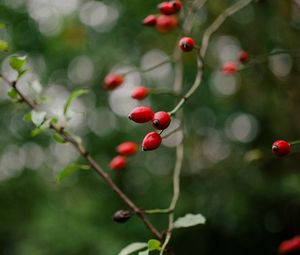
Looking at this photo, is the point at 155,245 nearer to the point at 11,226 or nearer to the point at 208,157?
the point at 208,157

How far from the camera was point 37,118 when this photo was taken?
3.52 ft

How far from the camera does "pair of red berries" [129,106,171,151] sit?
852mm

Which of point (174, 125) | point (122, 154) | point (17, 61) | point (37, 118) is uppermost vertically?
point (17, 61)

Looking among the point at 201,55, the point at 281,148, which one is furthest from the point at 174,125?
the point at 281,148

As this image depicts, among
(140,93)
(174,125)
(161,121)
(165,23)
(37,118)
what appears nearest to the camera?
(161,121)

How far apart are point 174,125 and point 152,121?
259cm

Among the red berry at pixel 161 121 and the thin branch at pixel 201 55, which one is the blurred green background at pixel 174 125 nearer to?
the thin branch at pixel 201 55

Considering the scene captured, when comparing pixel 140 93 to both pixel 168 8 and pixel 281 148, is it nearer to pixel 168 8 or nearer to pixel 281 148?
pixel 168 8

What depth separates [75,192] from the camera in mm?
5379

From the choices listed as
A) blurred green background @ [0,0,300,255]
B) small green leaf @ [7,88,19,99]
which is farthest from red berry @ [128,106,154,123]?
blurred green background @ [0,0,300,255]

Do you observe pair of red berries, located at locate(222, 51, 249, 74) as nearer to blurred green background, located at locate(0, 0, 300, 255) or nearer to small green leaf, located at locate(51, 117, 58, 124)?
small green leaf, located at locate(51, 117, 58, 124)

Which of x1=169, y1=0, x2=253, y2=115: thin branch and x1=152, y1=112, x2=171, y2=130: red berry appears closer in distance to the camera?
x1=152, y1=112, x2=171, y2=130: red berry

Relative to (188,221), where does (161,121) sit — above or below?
above

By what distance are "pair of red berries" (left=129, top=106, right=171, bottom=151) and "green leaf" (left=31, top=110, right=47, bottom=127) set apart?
27cm
